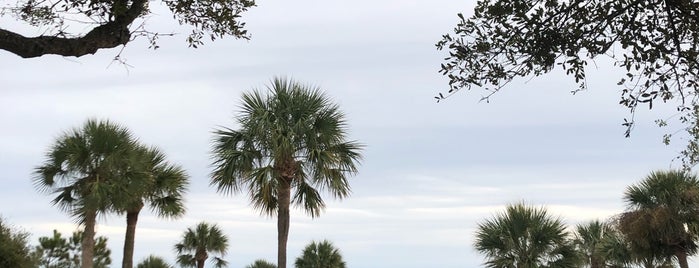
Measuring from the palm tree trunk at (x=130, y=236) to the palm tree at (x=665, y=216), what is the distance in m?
16.7

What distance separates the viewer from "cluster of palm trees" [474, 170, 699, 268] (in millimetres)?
23172

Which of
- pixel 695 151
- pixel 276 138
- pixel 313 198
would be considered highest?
pixel 276 138

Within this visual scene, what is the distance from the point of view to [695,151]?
9.48 m

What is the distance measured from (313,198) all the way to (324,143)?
1520mm

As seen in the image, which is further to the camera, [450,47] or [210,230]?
[210,230]

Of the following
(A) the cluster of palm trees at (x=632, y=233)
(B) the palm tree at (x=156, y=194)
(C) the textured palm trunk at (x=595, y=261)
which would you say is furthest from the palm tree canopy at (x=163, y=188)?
(C) the textured palm trunk at (x=595, y=261)

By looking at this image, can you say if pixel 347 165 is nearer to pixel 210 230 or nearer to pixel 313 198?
pixel 313 198

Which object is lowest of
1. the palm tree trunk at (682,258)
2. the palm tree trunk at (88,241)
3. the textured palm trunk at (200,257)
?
the palm tree trunk at (682,258)

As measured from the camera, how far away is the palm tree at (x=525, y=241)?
75.5 ft

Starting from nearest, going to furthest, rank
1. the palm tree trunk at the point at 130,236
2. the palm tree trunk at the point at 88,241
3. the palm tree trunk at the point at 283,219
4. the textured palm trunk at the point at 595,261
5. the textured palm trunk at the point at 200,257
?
1. the palm tree trunk at the point at 283,219
2. the palm tree trunk at the point at 88,241
3. the palm tree trunk at the point at 130,236
4. the textured palm trunk at the point at 595,261
5. the textured palm trunk at the point at 200,257

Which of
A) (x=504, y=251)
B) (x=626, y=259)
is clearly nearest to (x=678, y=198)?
(x=626, y=259)

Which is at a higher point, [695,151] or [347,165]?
[347,165]

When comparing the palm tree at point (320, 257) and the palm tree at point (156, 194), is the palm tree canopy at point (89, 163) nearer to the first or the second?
the palm tree at point (156, 194)

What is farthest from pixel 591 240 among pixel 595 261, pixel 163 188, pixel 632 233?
pixel 163 188
